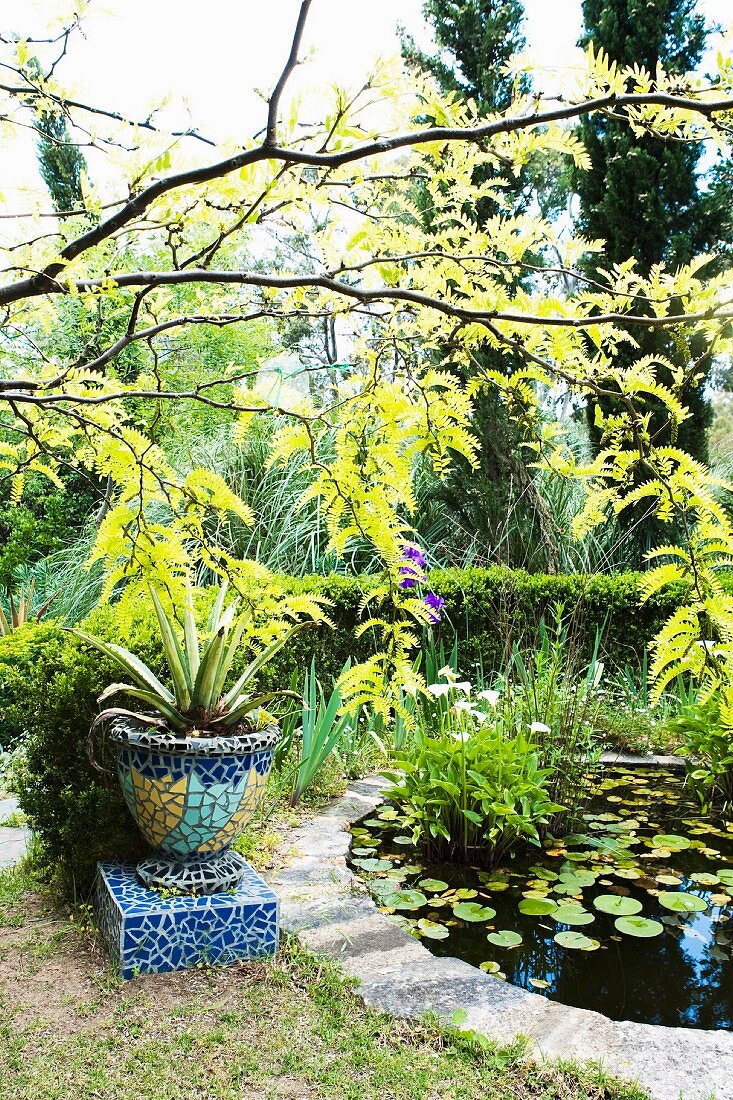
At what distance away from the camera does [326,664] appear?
4.77 metres

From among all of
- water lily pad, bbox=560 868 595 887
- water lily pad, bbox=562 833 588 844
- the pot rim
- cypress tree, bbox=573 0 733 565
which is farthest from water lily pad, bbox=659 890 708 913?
cypress tree, bbox=573 0 733 565

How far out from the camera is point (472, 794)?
119 inches

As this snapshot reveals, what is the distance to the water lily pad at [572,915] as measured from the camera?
266 cm

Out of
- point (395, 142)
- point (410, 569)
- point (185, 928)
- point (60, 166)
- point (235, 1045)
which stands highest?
point (60, 166)

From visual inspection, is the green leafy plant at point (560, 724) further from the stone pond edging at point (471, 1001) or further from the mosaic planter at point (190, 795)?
the mosaic planter at point (190, 795)

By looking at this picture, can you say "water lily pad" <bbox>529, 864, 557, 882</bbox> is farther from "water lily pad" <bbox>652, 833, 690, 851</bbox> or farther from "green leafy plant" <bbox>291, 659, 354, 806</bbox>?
"green leafy plant" <bbox>291, 659, 354, 806</bbox>

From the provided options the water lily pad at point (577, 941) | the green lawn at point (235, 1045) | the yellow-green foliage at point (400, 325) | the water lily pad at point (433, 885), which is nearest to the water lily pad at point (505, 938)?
the water lily pad at point (577, 941)

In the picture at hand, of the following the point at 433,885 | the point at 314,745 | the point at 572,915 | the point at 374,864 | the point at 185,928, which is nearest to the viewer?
the point at 185,928

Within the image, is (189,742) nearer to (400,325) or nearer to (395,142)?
(400,325)

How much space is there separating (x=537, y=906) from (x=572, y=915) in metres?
0.11

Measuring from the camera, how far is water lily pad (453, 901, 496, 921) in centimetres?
267

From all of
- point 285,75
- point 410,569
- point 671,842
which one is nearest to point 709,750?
point 671,842

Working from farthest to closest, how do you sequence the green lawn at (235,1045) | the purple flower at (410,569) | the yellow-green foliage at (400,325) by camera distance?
the green lawn at (235,1045) → the purple flower at (410,569) → the yellow-green foliage at (400,325)

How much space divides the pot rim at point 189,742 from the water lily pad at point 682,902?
134 cm
